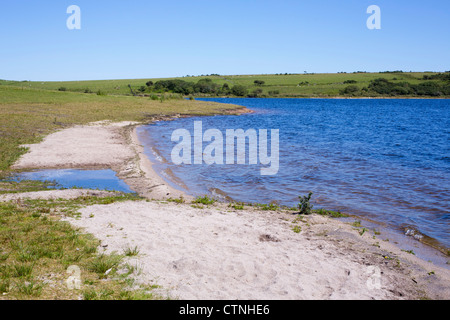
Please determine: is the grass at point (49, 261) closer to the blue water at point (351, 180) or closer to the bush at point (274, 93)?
the blue water at point (351, 180)

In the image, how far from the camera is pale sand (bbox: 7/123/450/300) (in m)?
6.70

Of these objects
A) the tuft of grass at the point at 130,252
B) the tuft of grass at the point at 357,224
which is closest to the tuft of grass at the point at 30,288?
the tuft of grass at the point at 130,252

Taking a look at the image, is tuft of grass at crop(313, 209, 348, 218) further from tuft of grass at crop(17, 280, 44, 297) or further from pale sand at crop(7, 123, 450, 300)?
tuft of grass at crop(17, 280, 44, 297)

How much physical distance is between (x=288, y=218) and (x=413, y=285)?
4.63 meters

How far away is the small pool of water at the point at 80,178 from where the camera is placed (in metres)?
14.9

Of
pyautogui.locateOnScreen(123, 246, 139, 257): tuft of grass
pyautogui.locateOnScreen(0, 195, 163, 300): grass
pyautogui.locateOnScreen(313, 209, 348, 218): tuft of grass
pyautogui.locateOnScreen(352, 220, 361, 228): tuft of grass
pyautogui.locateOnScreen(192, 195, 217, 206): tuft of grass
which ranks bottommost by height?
pyautogui.locateOnScreen(352, 220, 361, 228): tuft of grass

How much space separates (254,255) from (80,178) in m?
11.2

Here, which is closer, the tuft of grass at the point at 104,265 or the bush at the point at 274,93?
the tuft of grass at the point at 104,265

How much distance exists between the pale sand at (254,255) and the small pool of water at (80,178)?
12.3ft

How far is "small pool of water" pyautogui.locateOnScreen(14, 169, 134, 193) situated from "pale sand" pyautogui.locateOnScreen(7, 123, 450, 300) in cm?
374

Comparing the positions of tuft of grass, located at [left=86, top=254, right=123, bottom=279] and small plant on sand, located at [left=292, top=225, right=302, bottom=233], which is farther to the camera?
small plant on sand, located at [left=292, top=225, right=302, bottom=233]

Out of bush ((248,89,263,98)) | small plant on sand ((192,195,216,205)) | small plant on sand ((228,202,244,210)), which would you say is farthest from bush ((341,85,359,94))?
small plant on sand ((192,195,216,205))
